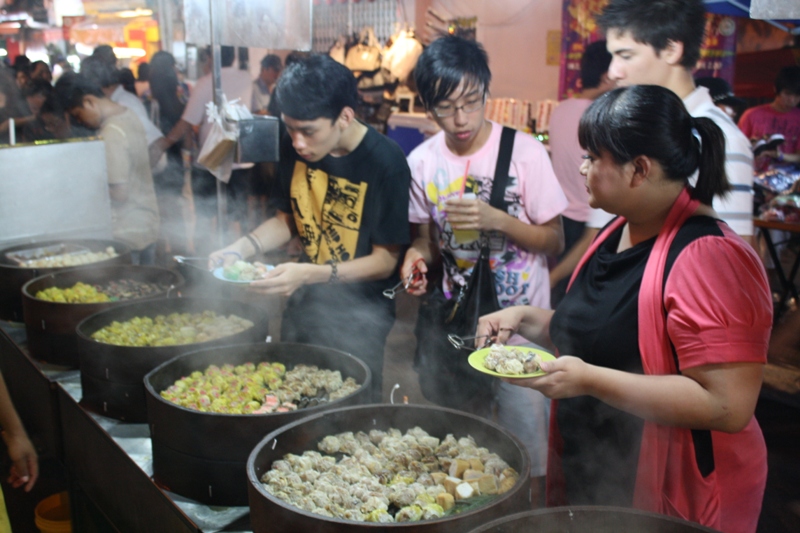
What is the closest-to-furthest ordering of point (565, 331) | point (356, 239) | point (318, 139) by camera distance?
point (565, 331), point (318, 139), point (356, 239)

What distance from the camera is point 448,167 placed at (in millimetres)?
2643

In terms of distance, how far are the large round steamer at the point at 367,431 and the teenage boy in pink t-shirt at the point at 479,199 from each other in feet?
2.20

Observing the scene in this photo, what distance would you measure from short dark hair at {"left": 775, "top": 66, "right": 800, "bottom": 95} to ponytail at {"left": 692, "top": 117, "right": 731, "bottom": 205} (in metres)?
6.18

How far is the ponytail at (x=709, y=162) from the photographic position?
157 centimetres

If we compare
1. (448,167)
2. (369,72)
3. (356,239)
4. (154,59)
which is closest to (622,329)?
(448,167)

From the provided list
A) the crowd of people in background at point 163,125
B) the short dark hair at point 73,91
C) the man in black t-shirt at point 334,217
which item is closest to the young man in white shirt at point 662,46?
the man in black t-shirt at point 334,217

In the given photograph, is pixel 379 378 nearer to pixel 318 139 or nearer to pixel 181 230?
pixel 318 139

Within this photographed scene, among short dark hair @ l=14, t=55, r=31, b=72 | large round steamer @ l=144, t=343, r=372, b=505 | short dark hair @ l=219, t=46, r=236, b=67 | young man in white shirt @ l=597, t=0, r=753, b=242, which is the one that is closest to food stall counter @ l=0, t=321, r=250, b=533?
large round steamer @ l=144, t=343, r=372, b=505

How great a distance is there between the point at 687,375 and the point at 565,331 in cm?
40

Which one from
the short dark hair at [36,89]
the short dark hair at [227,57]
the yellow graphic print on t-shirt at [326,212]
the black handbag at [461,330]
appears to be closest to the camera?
the black handbag at [461,330]

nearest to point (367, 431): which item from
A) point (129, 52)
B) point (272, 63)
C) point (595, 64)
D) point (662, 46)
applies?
point (662, 46)

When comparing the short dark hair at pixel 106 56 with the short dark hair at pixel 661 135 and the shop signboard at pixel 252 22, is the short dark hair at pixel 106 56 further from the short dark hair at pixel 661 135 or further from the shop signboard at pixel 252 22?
the short dark hair at pixel 661 135

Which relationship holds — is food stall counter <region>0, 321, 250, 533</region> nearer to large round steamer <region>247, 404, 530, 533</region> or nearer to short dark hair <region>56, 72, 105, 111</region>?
large round steamer <region>247, 404, 530, 533</region>

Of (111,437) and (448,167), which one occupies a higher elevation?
(448,167)
